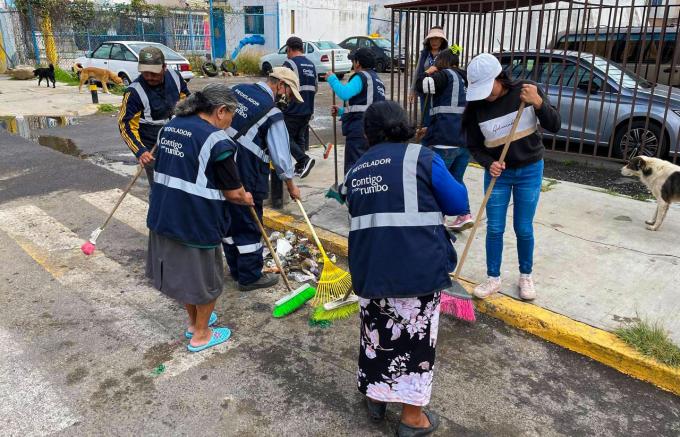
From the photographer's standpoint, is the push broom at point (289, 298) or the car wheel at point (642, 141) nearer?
the push broom at point (289, 298)

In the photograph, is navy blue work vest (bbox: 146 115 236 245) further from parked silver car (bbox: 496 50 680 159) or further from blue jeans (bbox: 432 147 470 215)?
parked silver car (bbox: 496 50 680 159)

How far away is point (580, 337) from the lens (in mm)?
3559

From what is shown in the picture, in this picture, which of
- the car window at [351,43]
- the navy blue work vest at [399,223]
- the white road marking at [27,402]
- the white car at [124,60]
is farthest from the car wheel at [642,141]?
the car window at [351,43]

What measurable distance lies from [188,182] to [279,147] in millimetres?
1264

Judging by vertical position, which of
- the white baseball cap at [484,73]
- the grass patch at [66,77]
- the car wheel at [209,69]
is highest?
the white baseball cap at [484,73]

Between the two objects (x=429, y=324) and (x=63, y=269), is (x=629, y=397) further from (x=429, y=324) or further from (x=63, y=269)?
(x=63, y=269)

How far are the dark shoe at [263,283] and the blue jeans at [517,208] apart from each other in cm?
176

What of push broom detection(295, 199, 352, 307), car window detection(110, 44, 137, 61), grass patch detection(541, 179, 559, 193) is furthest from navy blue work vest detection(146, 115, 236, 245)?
car window detection(110, 44, 137, 61)

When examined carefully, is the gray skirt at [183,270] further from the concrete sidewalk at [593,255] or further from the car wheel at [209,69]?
the car wheel at [209,69]

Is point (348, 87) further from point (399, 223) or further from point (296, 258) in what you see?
point (399, 223)

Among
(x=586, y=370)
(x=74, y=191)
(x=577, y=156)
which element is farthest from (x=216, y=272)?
(x=577, y=156)

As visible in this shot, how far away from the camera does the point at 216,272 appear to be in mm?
3420

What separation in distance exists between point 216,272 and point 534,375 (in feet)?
6.85

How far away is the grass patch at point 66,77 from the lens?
19166 mm
